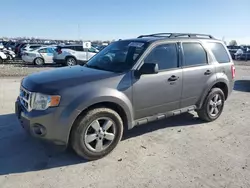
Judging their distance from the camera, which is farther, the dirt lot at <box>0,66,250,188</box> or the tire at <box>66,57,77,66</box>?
the tire at <box>66,57,77,66</box>

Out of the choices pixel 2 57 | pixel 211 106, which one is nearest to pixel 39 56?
pixel 2 57

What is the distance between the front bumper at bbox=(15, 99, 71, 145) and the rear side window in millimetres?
3579

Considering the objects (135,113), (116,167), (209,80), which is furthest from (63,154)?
(209,80)

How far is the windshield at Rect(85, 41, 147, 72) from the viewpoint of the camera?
4121 mm

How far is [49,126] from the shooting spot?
3324mm

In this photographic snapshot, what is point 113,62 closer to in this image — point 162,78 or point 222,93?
point 162,78

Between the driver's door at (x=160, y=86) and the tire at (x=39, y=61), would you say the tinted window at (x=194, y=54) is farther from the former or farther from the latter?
the tire at (x=39, y=61)

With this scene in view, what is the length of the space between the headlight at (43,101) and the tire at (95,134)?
0.45 m

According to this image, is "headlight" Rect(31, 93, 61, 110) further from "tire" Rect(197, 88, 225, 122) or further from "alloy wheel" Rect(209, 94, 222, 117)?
A: "alloy wheel" Rect(209, 94, 222, 117)

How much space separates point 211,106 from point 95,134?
291 centimetres

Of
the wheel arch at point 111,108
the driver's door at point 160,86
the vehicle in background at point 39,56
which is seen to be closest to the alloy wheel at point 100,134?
the wheel arch at point 111,108

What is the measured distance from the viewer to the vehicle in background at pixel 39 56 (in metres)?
18.5

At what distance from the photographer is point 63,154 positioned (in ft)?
12.7

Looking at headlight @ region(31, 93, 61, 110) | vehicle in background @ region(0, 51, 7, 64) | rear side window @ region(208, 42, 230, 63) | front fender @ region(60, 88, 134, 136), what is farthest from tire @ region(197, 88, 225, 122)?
vehicle in background @ region(0, 51, 7, 64)
